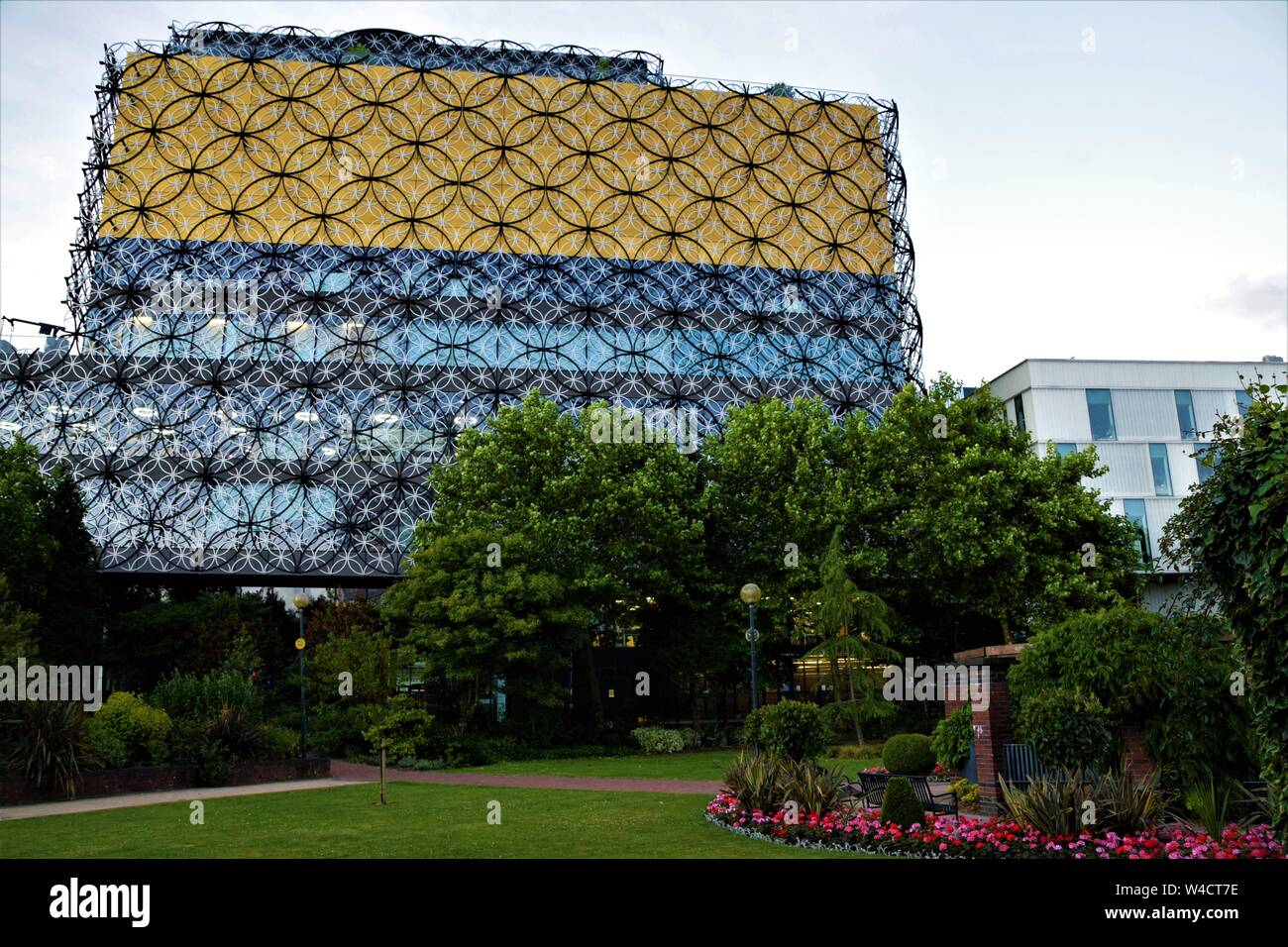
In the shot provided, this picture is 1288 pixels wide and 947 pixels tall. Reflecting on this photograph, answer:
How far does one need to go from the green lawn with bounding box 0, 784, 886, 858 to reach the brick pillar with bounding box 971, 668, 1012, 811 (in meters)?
3.97

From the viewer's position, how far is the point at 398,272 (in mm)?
52875

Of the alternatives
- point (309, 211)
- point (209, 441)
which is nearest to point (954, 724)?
point (209, 441)

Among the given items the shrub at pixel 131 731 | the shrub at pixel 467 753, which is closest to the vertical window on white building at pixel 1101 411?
the shrub at pixel 467 753

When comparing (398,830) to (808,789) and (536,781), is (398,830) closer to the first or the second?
(808,789)

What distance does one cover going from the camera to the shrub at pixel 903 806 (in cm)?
1397

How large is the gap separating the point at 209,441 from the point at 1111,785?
4241 cm

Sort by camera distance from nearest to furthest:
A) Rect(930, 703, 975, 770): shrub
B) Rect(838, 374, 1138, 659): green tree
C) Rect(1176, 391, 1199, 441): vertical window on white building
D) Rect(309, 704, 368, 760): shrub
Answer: Rect(930, 703, 975, 770): shrub → Rect(309, 704, 368, 760): shrub → Rect(838, 374, 1138, 659): green tree → Rect(1176, 391, 1199, 441): vertical window on white building

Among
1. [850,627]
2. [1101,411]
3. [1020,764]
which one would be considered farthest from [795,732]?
[1101,411]

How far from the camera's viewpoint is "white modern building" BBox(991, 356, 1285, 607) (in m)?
54.7

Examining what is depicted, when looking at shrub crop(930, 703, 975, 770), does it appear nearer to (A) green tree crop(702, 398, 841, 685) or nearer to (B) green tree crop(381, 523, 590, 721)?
(B) green tree crop(381, 523, 590, 721)

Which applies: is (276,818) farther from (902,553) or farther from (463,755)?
(902,553)

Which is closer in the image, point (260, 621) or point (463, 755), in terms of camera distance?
point (463, 755)

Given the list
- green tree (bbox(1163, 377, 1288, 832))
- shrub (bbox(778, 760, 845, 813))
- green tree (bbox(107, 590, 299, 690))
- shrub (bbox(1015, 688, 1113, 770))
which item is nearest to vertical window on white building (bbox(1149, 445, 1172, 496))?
green tree (bbox(107, 590, 299, 690))

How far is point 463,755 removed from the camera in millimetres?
30266
